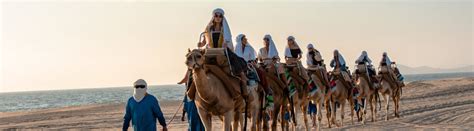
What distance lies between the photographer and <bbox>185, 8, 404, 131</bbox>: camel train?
1087 centimetres

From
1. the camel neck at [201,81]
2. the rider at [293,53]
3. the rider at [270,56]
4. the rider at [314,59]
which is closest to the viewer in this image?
the camel neck at [201,81]

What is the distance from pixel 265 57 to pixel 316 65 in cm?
394

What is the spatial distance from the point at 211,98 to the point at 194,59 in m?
1.28

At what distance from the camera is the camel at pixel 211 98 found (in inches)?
399

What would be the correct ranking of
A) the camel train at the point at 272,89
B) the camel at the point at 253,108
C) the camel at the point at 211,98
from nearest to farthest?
the camel at the point at 211,98 < the camel train at the point at 272,89 < the camel at the point at 253,108

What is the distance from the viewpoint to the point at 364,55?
2405 cm

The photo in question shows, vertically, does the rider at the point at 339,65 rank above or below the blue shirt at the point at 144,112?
above

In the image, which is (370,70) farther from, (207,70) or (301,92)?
(207,70)

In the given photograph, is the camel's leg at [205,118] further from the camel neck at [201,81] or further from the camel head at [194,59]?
the camel head at [194,59]

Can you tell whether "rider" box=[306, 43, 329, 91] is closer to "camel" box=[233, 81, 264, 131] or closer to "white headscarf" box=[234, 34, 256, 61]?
"white headscarf" box=[234, 34, 256, 61]

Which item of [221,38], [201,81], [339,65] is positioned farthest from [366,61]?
[201,81]

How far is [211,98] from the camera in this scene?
10.6m

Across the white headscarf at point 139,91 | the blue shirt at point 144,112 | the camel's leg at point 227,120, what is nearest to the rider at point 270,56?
the camel's leg at point 227,120

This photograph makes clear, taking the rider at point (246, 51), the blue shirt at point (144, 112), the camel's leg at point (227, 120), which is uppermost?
the rider at point (246, 51)
